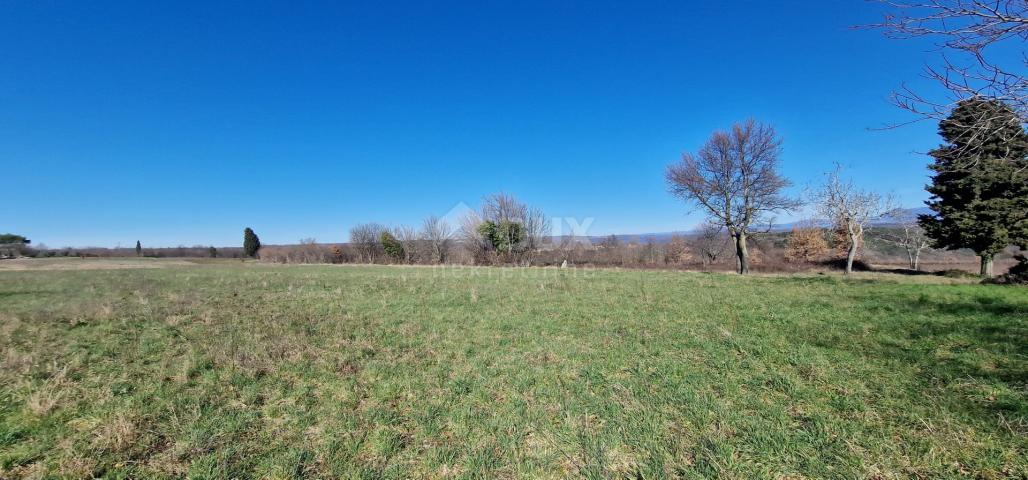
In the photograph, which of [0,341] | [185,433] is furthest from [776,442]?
[0,341]

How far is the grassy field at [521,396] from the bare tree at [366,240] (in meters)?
35.4

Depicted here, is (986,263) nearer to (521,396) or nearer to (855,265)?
(855,265)

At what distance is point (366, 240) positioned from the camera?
143 feet

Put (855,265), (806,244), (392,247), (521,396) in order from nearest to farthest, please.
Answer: (521,396)
(855,265)
(392,247)
(806,244)

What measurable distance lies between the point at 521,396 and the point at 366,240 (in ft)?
146

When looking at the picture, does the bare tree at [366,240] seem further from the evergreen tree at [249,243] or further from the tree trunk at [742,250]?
→ the tree trunk at [742,250]

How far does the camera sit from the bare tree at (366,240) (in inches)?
1639

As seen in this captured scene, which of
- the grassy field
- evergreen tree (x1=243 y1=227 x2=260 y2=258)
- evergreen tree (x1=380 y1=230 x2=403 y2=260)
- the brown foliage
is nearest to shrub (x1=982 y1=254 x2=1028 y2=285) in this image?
the grassy field

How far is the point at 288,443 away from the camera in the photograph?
105 inches

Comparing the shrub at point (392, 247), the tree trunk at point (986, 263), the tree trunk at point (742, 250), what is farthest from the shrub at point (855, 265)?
the shrub at point (392, 247)

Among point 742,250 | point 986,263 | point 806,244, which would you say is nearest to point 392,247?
point 742,250

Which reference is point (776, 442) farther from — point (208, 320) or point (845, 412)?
point (208, 320)

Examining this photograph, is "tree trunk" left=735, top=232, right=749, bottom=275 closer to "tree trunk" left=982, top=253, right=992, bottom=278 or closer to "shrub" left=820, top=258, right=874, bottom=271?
"tree trunk" left=982, top=253, right=992, bottom=278

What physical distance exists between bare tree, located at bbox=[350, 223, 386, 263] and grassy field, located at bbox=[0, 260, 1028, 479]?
35.4m
